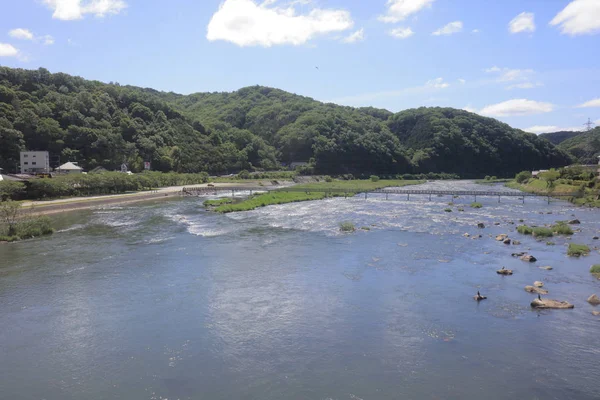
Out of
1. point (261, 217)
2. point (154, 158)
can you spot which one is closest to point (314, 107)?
point (154, 158)

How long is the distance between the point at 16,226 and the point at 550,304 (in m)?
32.2

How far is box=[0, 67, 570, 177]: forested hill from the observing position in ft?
261

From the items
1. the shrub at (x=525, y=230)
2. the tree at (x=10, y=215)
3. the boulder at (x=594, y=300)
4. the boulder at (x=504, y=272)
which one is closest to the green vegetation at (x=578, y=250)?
the shrub at (x=525, y=230)

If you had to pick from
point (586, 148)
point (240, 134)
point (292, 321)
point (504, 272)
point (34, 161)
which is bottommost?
point (292, 321)

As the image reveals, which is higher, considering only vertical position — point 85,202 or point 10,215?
point 10,215

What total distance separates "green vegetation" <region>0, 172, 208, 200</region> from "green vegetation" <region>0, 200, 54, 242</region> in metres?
14.1

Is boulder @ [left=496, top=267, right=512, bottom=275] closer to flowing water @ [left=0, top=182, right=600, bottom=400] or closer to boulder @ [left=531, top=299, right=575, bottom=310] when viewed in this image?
flowing water @ [left=0, top=182, right=600, bottom=400]

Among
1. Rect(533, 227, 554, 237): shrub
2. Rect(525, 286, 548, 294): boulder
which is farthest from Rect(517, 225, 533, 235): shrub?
Rect(525, 286, 548, 294): boulder

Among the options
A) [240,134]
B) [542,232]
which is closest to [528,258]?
[542,232]

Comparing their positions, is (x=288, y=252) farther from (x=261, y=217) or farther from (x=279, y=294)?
(x=261, y=217)

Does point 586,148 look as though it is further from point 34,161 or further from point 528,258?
point 34,161

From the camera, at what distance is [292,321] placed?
14148 millimetres

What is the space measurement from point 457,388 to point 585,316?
722 cm

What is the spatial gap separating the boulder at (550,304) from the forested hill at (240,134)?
79140 mm
